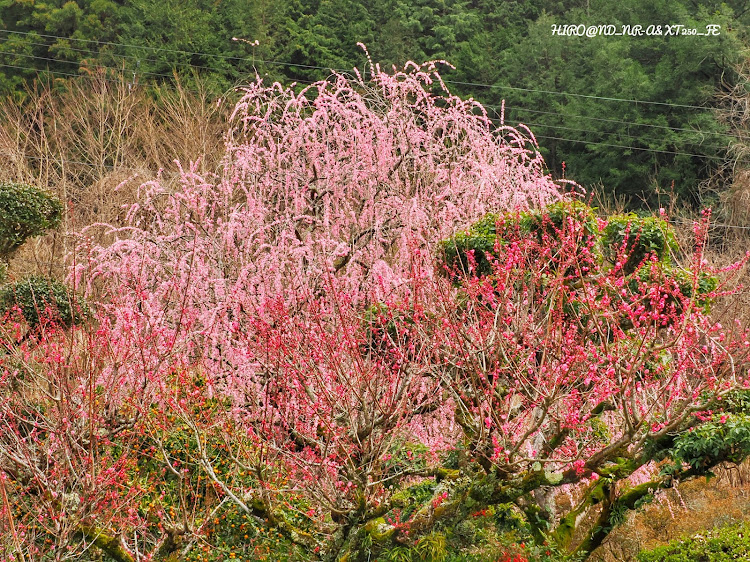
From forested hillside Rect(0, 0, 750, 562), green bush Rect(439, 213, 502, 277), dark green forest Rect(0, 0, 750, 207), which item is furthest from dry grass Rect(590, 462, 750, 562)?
dark green forest Rect(0, 0, 750, 207)

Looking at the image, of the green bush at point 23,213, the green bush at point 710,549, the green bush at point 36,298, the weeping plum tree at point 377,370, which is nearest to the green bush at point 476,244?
the weeping plum tree at point 377,370

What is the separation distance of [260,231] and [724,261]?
12484mm

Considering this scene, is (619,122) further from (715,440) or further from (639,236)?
(715,440)

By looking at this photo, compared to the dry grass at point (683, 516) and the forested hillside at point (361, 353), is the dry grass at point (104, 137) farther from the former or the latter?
the dry grass at point (683, 516)

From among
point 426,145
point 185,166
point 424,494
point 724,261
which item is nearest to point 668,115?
point 724,261

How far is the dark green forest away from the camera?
A: 22.5 meters

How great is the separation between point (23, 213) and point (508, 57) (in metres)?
19.2

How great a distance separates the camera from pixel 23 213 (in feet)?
35.5

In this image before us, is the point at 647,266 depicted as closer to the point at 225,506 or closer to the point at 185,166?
the point at 225,506

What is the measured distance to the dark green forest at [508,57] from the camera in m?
22.5

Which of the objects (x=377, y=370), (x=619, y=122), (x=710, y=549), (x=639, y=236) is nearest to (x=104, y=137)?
(x=619, y=122)

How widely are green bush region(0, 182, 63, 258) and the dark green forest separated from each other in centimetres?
1155

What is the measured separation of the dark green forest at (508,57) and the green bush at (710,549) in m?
15.8

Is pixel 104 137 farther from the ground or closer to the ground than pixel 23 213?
closer to the ground
